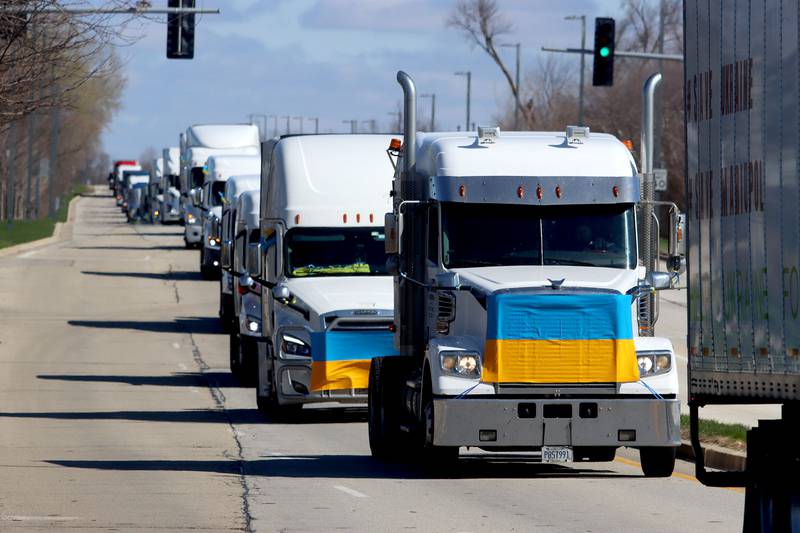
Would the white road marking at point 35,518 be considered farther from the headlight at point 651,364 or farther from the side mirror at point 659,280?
the side mirror at point 659,280

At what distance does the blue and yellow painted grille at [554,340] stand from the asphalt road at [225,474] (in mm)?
1046

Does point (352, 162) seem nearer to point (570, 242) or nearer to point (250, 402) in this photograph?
point (250, 402)

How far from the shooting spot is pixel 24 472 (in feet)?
59.4

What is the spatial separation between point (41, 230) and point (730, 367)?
8281 cm

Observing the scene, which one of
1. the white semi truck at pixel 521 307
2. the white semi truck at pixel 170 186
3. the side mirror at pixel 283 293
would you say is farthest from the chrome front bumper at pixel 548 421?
the white semi truck at pixel 170 186

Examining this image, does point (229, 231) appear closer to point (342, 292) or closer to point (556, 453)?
point (342, 292)

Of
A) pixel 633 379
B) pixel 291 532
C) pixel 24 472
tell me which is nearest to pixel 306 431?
pixel 24 472

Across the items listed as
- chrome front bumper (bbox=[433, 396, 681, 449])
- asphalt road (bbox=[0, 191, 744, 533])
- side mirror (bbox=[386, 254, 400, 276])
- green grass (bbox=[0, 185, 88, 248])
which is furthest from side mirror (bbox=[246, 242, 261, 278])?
green grass (bbox=[0, 185, 88, 248])

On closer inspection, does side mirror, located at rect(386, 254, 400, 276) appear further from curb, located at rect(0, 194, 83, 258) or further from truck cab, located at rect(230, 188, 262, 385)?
curb, located at rect(0, 194, 83, 258)

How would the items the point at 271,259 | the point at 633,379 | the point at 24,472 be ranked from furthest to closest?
the point at 271,259 < the point at 24,472 < the point at 633,379

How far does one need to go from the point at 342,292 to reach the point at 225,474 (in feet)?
16.8

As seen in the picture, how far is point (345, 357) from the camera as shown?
2206 centimetres

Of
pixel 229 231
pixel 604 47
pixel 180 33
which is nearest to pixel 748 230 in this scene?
pixel 229 231

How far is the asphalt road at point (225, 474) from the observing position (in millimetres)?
14766
